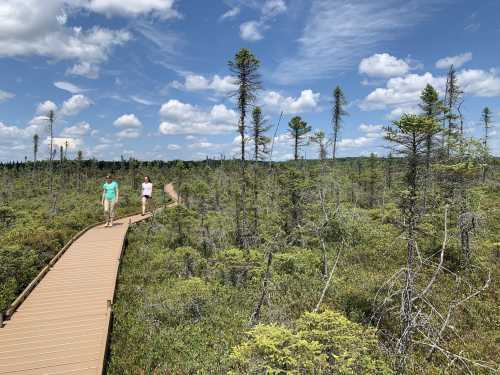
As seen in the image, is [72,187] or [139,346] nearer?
[139,346]

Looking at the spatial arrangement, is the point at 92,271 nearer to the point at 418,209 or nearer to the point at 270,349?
the point at 270,349

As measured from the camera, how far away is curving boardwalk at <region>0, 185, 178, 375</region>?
6754 mm

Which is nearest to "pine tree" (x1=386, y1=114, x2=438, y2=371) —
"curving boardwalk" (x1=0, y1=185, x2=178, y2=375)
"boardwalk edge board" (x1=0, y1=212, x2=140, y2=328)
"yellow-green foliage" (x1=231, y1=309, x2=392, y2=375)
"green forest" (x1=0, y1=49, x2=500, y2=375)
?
"green forest" (x1=0, y1=49, x2=500, y2=375)

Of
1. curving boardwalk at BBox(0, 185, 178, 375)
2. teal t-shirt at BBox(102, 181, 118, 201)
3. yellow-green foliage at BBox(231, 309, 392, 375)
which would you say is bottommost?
curving boardwalk at BBox(0, 185, 178, 375)

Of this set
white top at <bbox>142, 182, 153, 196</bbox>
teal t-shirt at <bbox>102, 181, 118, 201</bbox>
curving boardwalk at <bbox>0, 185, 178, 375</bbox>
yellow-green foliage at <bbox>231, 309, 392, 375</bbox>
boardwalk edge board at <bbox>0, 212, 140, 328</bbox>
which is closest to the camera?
yellow-green foliage at <bbox>231, 309, 392, 375</bbox>

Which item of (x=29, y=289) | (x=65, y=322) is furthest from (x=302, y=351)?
(x=29, y=289)

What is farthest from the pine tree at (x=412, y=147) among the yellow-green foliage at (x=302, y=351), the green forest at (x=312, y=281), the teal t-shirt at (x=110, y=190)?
the teal t-shirt at (x=110, y=190)

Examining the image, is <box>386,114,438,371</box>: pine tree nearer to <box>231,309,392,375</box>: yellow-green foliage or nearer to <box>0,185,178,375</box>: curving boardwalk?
<box>231,309,392,375</box>: yellow-green foliage

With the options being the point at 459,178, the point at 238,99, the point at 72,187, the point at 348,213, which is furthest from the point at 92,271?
the point at 72,187

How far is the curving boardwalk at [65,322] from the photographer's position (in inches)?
266

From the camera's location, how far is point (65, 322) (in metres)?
8.33

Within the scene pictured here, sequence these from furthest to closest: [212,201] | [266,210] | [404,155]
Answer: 1. [212,201]
2. [266,210]
3. [404,155]

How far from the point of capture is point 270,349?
13.7 ft

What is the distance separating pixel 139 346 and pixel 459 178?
12.4 metres
